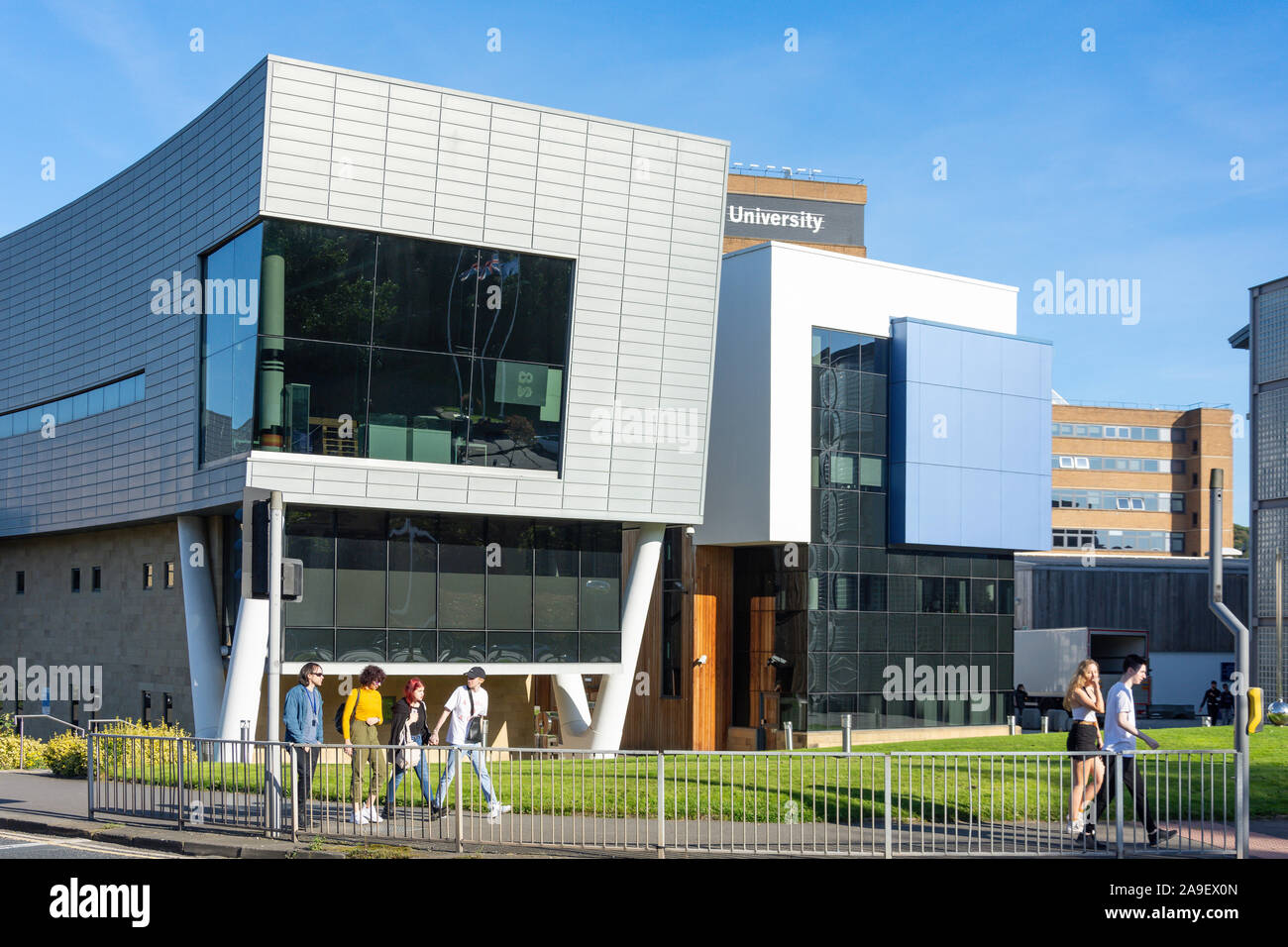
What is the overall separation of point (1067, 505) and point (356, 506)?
82477mm

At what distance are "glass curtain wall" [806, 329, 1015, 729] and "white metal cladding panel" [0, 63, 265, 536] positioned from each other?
53.6 ft

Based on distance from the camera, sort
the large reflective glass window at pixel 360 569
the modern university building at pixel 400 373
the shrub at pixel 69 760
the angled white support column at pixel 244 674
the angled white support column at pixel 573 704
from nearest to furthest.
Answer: the shrub at pixel 69 760 < the modern university building at pixel 400 373 < the angled white support column at pixel 244 674 < the large reflective glass window at pixel 360 569 < the angled white support column at pixel 573 704

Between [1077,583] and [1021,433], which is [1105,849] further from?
[1077,583]

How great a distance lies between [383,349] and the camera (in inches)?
1034

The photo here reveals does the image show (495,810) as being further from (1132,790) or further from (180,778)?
(1132,790)

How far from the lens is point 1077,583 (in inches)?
2338

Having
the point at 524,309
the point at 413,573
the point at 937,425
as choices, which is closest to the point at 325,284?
the point at 524,309

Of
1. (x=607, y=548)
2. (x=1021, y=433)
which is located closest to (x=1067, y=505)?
(x=1021, y=433)

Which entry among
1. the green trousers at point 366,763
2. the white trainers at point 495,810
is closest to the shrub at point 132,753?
the green trousers at point 366,763

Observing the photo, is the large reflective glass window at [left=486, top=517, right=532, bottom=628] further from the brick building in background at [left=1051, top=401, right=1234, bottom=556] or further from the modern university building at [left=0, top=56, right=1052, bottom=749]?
the brick building in background at [left=1051, top=401, right=1234, bottom=556]

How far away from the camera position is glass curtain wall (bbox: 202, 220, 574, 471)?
25688mm

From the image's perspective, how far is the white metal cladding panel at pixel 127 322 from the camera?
26609mm

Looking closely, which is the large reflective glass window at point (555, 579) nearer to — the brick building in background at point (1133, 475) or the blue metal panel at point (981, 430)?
the blue metal panel at point (981, 430)

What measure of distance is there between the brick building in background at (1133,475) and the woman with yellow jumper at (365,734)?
9009 cm
